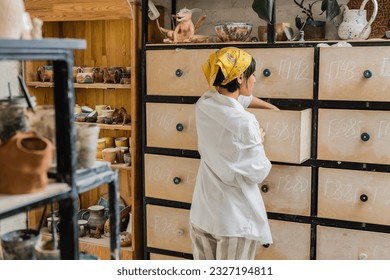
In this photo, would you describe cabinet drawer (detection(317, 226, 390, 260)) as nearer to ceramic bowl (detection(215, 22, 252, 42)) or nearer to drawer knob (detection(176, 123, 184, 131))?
drawer knob (detection(176, 123, 184, 131))

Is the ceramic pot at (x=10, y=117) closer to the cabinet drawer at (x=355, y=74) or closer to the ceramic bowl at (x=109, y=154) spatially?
the cabinet drawer at (x=355, y=74)

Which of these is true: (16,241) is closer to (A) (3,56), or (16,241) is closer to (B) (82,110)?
(A) (3,56)

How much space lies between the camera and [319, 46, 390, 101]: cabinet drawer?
255cm

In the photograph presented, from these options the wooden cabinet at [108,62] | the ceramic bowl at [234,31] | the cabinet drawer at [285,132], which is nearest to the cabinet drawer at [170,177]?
the wooden cabinet at [108,62]

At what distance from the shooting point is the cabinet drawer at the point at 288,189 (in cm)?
279

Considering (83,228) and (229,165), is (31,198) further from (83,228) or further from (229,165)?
(83,228)

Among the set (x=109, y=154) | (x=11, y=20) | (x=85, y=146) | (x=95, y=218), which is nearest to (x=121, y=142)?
(x=109, y=154)

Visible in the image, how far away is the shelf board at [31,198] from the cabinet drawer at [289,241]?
1759mm

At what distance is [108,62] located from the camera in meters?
3.70

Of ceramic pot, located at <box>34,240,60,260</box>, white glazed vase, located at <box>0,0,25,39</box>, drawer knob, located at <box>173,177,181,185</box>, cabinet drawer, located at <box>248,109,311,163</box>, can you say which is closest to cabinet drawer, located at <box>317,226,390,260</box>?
cabinet drawer, located at <box>248,109,311,163</box>

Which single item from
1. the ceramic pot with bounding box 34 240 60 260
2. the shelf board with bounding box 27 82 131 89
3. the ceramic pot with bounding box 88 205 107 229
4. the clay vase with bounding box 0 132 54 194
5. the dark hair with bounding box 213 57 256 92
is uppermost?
the dark hair with bounding box 213 57 256 92

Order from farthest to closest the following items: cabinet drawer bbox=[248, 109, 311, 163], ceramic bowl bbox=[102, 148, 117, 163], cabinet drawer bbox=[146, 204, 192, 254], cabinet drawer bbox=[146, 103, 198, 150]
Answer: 1. ceramic bowl bbox=[102, 148, 117, 163]
2. cabinet drawer bbox=[146, 204, 192, 254]
3. cabinet drawer bbox=[146, 103, 198, 150]
4. cabinet drawer bbox=[248, 109, 311, 163]

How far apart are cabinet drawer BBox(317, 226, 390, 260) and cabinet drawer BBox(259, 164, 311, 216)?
0.15 m
